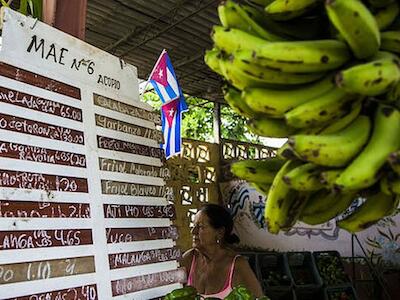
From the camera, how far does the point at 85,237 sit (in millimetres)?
1545

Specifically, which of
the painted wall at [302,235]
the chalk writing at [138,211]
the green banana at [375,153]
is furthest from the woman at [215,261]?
the painted wall at [302,235]

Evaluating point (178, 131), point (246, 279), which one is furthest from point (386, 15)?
point (246, 279)

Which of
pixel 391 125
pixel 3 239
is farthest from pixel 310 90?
pixel 3 239

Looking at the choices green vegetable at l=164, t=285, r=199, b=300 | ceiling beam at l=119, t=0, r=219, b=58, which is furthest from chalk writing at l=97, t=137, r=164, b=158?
ceiling beam at l=119, t=0, r=219, b=58

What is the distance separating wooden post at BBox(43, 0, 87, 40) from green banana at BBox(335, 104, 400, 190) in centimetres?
136

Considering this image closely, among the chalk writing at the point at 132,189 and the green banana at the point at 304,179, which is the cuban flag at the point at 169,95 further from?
the green banana at the point at 304,179

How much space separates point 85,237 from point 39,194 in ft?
0.74

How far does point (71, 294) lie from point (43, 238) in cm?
20

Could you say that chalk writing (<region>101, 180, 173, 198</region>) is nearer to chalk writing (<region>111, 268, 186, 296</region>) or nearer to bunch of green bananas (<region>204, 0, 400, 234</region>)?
chalk writing (<region>111, 268, 186, 296</region>)

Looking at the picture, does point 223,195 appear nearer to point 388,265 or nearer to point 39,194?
point 388,265

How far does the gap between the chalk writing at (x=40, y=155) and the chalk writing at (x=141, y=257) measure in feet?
1.16

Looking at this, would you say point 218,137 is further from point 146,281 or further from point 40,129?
point 40,129

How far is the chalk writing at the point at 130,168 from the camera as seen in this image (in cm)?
172

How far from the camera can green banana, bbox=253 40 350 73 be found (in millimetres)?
738
